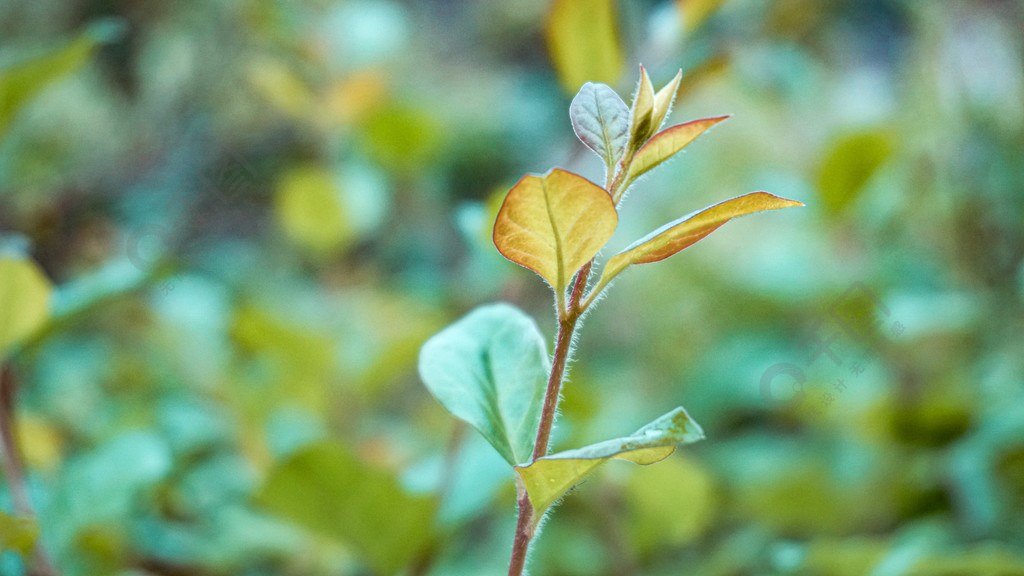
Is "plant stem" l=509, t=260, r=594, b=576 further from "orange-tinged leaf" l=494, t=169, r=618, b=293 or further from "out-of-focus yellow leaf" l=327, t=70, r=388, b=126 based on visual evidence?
"out-of-focus yellow leaf" l=327, t=70, r=388, b=126

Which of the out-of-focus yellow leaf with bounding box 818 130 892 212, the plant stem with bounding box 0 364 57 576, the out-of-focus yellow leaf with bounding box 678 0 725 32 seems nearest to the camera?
the plant stem with bounding box 0 364 57 576

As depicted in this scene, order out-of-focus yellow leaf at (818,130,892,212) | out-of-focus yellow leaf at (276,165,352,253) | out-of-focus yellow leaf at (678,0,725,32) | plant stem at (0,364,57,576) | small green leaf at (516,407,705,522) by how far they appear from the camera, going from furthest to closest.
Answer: out-of-focus yellow leaf at (276,165,352,253) < out-of-focus yellow leaf at (818,130,892,212) < out-of-focus yellow leaf at (678,0,725,32) < plant stem at (0,364,57,576) < small green leaf at (516,407,705,522)

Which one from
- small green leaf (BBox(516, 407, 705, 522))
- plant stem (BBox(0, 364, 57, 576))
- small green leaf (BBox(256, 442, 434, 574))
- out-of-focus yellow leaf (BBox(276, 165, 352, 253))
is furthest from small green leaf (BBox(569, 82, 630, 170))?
out-of-focus yellow leaf (BBox(276, 165, 352, 253))

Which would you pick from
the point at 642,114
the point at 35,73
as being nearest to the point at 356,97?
the point at 35,73

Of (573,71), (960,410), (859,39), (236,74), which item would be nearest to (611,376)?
(960,410)

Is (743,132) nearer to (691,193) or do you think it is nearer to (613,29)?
(691,193)

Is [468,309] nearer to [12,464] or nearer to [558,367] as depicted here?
[12,464]

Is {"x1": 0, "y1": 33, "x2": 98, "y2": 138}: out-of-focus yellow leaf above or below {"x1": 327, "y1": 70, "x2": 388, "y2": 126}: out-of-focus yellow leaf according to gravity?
below
